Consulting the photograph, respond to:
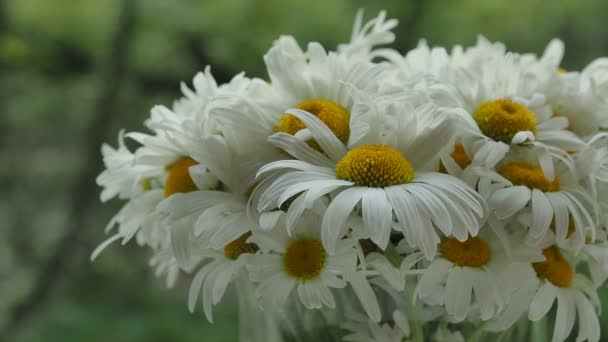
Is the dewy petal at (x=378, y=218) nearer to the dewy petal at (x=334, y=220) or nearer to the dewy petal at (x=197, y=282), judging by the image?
the dewy petal at (x=334, y=220)

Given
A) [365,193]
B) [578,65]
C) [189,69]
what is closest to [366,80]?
[365,193]

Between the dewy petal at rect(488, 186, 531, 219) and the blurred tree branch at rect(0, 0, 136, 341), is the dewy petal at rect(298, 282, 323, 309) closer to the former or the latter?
the dewy petal at rect(488, 186, 531, 219)

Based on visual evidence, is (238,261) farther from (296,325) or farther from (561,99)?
(561,99)

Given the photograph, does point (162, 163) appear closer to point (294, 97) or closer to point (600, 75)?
point (294, 97)

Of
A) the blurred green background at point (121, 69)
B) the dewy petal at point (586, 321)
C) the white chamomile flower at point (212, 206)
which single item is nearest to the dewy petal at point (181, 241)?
the white chamomile flower at point (212, 206)

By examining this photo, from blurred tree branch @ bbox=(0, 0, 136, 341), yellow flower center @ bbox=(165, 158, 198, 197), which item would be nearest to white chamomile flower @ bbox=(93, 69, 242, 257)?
yellow flower center @ bbox=(165, 158, 198, 197)

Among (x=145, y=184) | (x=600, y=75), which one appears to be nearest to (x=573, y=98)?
(x=600, y=75)
